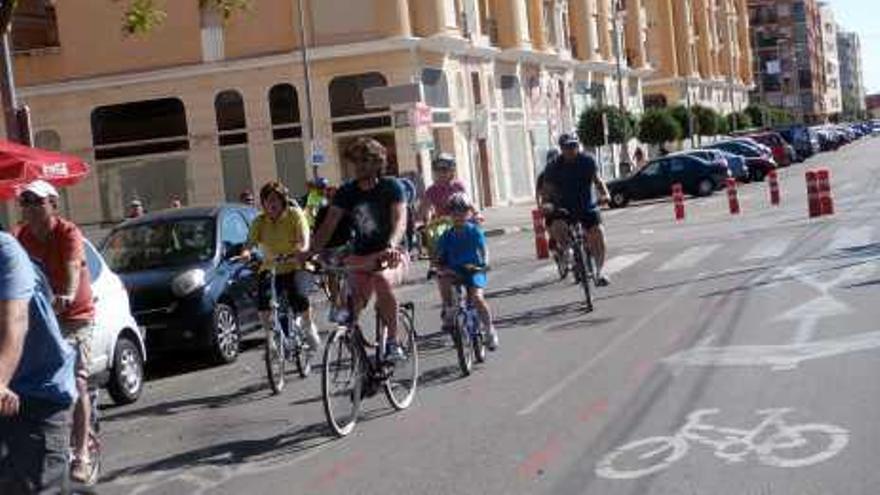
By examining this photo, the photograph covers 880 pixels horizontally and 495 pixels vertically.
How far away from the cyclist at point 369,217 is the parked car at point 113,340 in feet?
7.73

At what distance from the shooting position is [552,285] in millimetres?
17266

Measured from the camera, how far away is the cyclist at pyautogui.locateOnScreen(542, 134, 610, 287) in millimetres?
14664

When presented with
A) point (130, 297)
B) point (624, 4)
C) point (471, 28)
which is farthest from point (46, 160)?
point (624, 4)

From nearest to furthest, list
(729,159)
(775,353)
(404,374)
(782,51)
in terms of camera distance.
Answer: (404,374)
(775,353)
(729,159)
(782,51)

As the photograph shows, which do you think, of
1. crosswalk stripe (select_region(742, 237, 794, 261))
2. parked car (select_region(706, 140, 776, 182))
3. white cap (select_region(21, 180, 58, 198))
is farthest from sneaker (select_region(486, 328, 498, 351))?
parked car (select_region(706, 140, 776, 182))

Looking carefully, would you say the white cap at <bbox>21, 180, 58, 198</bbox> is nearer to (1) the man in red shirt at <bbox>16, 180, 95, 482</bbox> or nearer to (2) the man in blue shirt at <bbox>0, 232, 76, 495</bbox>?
(1) the man in red shirt at <bbox>16, 180, 95, 482</bbox>

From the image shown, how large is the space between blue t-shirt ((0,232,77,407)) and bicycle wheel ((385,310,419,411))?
14.4 feet

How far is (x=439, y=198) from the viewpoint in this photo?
14.2 m

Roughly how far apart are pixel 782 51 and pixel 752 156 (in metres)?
119

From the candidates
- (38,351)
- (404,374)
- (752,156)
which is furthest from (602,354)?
(752,156)

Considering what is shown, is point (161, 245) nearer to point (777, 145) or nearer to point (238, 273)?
point (238, 273)

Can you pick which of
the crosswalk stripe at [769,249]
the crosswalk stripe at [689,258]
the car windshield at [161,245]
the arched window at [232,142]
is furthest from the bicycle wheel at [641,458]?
the arched window at [232,142]

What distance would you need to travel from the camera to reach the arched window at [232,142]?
149ft

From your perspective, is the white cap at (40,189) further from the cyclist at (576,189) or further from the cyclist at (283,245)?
the cyclist at (576,189)
